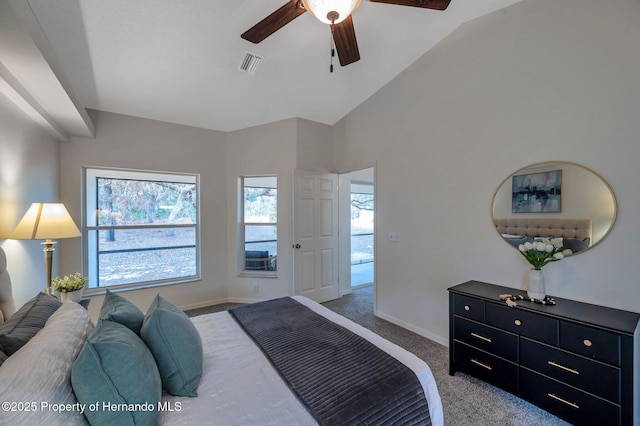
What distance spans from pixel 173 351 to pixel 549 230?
2.74 m

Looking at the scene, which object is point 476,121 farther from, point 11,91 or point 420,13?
point 11,91

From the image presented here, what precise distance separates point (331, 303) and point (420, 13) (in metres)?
3.73

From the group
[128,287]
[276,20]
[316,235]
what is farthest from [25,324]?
[316,235]

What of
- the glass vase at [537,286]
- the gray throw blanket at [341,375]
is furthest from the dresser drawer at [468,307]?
the gray throw blanket at [341,375]

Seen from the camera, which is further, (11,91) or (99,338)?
(11,91)

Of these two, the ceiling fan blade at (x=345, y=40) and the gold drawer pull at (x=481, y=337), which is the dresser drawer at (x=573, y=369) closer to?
the gold drawer pull at (x=481, y=337)

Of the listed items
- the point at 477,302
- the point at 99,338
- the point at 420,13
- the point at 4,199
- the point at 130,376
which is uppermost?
the point at 420,13

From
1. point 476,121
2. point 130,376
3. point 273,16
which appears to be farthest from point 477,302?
point 273,16

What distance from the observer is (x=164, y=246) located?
3779mm

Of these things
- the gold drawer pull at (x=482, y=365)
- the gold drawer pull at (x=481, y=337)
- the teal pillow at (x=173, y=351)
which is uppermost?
the teal pillow at (x=173, y=351)

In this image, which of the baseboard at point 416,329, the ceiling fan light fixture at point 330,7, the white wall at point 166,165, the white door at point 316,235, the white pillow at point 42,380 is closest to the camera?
the white pillow at point 42,380

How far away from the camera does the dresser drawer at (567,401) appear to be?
63.1 inches

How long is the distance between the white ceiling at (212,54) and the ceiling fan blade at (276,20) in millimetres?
435

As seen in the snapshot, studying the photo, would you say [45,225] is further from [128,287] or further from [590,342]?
[590,342]
